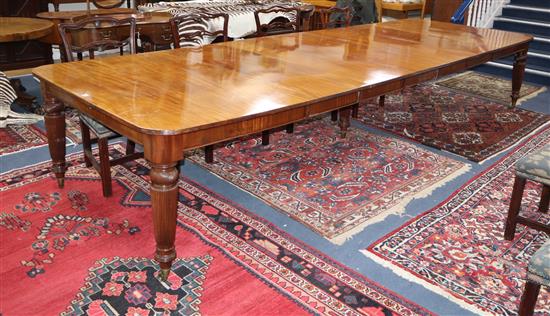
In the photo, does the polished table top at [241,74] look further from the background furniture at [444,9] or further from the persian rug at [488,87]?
the background furniture at [444,9]

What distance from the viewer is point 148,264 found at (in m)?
2.31

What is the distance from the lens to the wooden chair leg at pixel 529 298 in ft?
6.12

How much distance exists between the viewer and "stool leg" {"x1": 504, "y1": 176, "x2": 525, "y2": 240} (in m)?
2.51

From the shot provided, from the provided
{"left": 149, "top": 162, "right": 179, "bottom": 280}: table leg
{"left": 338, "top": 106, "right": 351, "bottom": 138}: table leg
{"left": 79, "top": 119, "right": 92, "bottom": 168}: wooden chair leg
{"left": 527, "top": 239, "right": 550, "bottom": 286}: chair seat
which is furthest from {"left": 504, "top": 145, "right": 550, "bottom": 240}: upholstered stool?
{"left": 79, "top": 119, "right": 92, "bottom": 168}: wooden chair leg

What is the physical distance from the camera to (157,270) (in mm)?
2270

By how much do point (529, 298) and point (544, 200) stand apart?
3.91 ft

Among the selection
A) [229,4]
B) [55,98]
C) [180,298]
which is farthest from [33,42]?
[180,298]

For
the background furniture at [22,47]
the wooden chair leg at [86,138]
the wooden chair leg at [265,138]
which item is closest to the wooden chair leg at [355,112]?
the wooden chair leg at [265,138]

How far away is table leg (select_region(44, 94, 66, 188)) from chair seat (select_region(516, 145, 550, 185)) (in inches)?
92.3

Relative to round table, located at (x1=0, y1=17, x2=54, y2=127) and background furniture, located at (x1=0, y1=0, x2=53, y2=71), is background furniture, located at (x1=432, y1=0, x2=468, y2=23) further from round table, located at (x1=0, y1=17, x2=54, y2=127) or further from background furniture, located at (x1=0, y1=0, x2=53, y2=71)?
round table, located at (x1=0, y1=17, x2=54, y2=127)

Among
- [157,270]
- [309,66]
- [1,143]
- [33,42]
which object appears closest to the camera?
[157,270]

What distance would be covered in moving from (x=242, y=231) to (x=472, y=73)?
4.58 metres

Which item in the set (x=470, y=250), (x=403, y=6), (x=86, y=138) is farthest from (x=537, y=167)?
(x=403, y=6)

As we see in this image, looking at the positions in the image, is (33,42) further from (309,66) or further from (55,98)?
(309,66)
